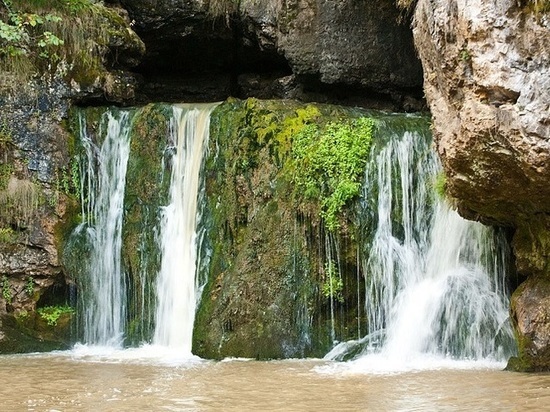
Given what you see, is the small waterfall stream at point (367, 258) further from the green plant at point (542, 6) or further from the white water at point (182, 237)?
the green plant at point (542, 6)

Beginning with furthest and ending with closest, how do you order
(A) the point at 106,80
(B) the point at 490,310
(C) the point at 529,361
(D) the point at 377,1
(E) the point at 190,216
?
(D) the point at 377,1 → (A) the point at 106,80 → (E) the point at 190,216 → (B) the point at 490,310 → (C) the point at 529,361

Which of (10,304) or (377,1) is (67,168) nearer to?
(10,304)

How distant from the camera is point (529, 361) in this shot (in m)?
8.37

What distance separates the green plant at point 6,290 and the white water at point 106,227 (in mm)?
1023

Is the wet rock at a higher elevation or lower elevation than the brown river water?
higher

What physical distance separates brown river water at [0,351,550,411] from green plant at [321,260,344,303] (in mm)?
1097

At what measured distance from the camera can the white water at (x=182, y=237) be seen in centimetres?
1110

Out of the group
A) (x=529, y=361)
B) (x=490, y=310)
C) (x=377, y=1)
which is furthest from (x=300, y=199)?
(x=377, y=1)

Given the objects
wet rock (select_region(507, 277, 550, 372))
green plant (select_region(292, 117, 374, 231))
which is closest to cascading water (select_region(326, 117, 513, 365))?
green plant (select_region(292, 117, 374, 231))

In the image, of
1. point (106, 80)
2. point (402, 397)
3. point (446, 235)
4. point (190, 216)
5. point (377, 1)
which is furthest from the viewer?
point (377, 1)

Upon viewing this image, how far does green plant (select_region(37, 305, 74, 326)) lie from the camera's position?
1162cm

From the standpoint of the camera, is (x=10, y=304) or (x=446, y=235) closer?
(x=446, y=235)

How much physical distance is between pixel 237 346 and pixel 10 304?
3.42 meters

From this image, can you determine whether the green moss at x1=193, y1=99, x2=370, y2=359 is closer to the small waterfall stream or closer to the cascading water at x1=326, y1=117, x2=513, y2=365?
the small waterfall stream
